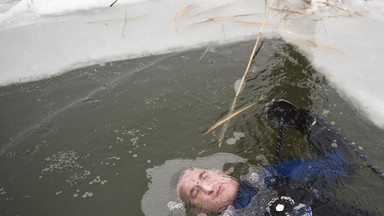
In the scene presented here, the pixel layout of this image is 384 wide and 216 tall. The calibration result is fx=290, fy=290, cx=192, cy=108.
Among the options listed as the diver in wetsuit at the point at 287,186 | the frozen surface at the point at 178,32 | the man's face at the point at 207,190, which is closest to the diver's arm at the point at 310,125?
the diver in wetsuit at the point at 287,186

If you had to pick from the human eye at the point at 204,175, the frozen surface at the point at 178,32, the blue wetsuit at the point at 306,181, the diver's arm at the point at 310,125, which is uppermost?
the frozen surface at the point at 178,32

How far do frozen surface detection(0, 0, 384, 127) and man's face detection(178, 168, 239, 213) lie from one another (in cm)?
126

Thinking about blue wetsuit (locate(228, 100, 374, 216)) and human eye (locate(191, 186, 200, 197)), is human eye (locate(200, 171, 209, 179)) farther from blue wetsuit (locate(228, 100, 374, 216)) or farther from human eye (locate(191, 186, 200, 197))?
blue wetsuit (locate(228, 100, 374, 216))

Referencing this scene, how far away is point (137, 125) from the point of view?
2176mm

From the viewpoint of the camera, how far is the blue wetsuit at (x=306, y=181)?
1.68m

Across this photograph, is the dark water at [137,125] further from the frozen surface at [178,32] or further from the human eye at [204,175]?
the human eye at [204,175]

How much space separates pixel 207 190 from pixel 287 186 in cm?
56

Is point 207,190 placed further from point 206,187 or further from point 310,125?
point 310,125

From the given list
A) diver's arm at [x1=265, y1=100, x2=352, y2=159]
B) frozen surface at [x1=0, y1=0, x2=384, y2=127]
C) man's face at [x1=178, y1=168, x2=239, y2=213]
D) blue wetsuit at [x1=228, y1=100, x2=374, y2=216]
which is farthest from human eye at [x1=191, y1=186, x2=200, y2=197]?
frozen surface at [x1=0, y1=0, x2=384, y2=127]

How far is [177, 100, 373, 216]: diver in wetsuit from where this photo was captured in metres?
1.68

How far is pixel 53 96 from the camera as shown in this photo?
92.7 inches

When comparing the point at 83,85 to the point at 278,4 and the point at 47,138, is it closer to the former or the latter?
the point at 47,138

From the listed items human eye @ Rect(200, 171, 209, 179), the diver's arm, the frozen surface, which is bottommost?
human eye @ Rect(200, 171, 209, 179)

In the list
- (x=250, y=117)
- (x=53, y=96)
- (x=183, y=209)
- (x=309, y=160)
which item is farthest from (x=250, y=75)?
(x=53, y=96)
